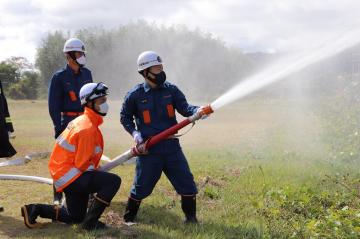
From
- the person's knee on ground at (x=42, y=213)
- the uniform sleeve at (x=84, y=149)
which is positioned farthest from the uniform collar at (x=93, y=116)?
the person's knee on ground at (x=42, y=213)

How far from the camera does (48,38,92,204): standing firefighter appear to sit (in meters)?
6.22

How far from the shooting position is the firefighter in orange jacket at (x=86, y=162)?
16.9 feet

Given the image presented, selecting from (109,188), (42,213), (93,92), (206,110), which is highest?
(93,92)

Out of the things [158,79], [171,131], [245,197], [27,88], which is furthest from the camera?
[27,88]

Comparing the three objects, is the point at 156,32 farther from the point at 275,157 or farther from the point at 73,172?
the point at 73,172

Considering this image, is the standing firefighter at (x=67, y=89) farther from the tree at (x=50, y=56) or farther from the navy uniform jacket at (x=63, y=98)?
the tree at (x=50, y=56)

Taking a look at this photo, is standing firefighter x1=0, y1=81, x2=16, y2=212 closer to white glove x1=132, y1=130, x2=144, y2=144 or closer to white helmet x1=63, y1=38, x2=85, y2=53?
white helmet x1=63, y1=38, x2=85, y2=53

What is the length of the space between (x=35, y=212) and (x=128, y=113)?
1628mm

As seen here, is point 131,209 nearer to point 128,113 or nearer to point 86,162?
point 86,162

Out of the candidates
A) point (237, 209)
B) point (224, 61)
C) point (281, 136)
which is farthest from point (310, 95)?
point (237, 209)

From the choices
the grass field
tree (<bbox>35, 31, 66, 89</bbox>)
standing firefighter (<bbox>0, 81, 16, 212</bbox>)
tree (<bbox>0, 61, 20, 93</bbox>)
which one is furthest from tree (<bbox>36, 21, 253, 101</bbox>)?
standing firefighter (<bbox>0, 81, 16, 212</bbox>)

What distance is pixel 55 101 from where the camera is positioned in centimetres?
622

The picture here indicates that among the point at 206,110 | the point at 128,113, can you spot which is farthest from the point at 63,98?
the point at 206,110

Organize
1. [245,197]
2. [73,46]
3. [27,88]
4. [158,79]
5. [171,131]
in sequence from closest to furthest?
[171,131] → [158,79] → [73,46] → [245,197] → [27,88]
